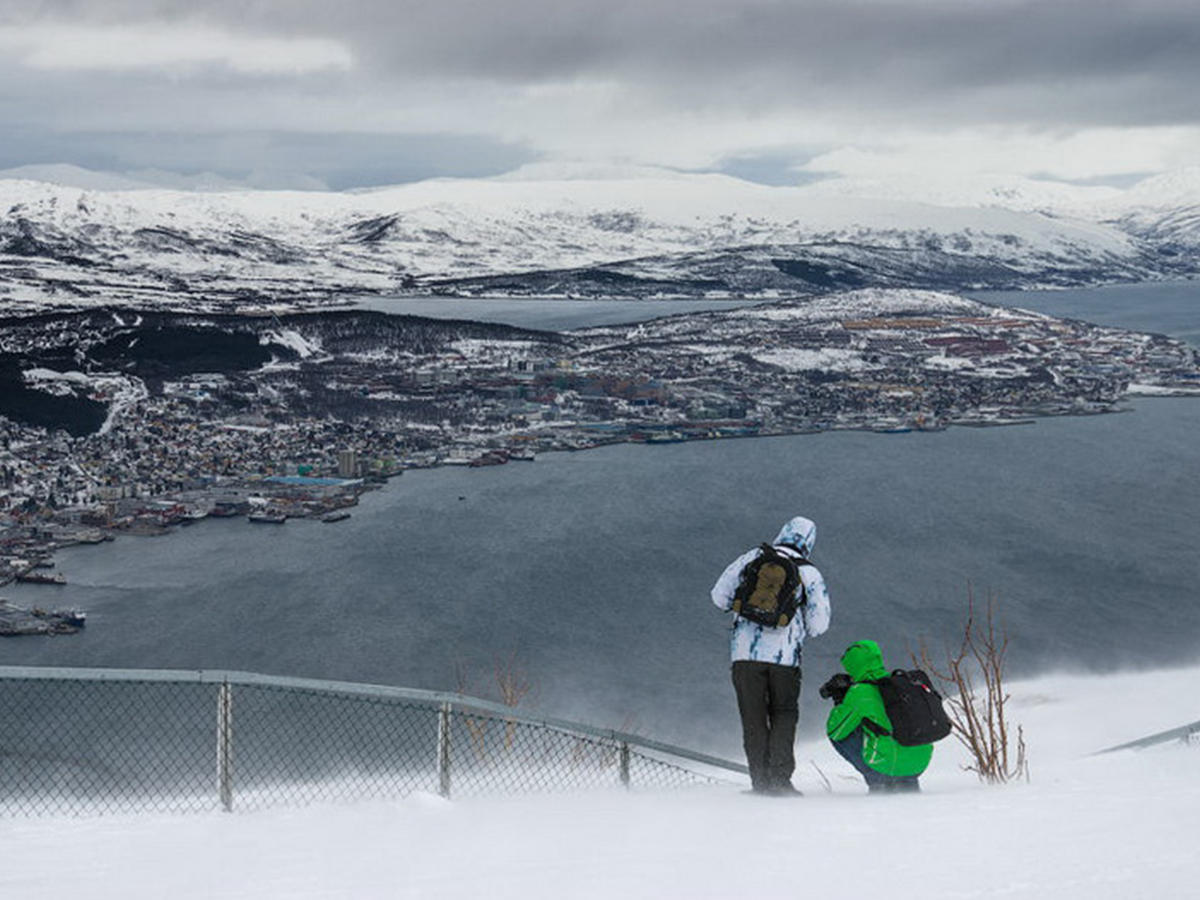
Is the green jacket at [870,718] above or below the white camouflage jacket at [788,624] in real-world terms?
below

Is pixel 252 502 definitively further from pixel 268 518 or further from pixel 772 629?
pixel 772 629

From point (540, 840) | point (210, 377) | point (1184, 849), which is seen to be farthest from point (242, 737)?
point (210, 377)

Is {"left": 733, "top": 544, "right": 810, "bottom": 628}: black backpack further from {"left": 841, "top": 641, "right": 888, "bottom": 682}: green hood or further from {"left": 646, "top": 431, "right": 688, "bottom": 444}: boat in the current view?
{"left": 646, "top": 431, "right": 688, "bottom": 444}: boat

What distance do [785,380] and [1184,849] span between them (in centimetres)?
7719

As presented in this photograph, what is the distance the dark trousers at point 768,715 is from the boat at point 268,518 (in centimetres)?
3901

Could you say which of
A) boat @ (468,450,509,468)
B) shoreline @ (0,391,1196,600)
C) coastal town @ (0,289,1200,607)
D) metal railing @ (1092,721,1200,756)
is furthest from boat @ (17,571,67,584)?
metal railing @ (1092,721,1200,756)

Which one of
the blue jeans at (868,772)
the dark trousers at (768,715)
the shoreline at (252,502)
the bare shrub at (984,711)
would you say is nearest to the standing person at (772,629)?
the dark trousers at (768,715)

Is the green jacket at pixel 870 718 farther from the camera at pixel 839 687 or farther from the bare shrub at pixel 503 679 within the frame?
the bare shrub at pixel 503 679

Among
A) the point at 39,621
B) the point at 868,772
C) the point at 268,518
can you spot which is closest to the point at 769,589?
the point at 868,772

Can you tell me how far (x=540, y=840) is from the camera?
5.06 metres

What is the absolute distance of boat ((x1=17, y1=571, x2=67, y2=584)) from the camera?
34812 millimetres

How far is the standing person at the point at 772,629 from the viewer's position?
588 centimetres

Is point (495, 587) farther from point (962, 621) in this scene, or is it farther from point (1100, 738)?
point (1100, 738)

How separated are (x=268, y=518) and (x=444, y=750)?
128 ft
